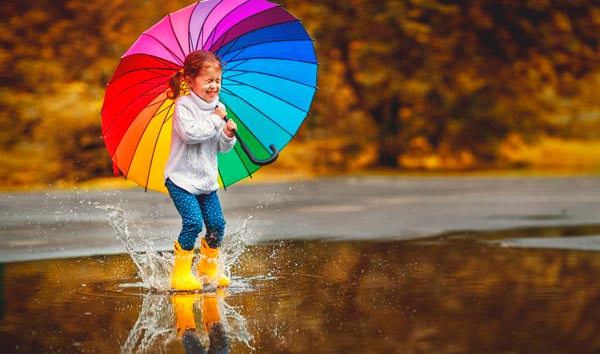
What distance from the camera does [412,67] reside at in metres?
22.9

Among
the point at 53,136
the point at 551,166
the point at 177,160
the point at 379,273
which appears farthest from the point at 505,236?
the point at 551,166

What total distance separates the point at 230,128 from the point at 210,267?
3.50ft

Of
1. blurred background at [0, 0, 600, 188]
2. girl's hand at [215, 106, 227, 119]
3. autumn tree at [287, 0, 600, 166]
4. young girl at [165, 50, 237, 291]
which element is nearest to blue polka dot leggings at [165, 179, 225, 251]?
young girl at [165, 50, 237, 291]

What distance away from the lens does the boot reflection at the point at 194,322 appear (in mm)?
5355

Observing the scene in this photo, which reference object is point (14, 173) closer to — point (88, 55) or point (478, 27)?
point (88, 55)

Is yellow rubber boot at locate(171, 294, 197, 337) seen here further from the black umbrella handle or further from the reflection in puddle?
the black umbrella handle

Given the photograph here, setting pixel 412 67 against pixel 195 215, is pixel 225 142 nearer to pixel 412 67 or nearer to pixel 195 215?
pixel 195 215

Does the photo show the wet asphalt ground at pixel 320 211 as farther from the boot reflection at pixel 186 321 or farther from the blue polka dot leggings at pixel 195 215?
the boot reflection at pixel 186 321

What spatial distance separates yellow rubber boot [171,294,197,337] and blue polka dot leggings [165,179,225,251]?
0.37 meters

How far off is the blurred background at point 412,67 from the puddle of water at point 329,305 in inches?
500

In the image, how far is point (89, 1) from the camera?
2142 centimetres

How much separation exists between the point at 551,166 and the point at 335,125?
5.52 metres

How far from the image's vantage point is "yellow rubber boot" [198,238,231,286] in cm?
751

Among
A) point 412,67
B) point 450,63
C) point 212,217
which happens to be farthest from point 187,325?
point 450,63
